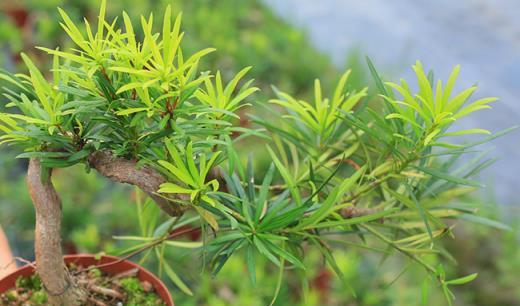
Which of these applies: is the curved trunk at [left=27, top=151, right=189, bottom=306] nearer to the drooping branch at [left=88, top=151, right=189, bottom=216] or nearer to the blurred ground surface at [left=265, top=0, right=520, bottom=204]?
the drooping branch at [left=88, top=151, right=189, bottom=216]

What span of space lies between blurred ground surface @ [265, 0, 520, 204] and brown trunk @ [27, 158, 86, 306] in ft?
7.29

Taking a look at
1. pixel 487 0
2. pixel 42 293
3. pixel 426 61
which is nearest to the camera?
pixel 42 293

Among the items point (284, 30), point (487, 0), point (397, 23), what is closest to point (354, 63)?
point (284, 30)

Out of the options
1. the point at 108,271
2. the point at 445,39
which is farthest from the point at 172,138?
the point at 445,39

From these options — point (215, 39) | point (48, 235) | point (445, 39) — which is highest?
point (445, 39)

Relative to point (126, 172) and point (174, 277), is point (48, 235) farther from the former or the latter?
point (174, 277)

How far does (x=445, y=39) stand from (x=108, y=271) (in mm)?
3004

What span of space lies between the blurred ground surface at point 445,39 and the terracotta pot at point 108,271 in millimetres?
2097

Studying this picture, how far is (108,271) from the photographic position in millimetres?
807

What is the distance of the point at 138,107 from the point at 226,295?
1.21 m

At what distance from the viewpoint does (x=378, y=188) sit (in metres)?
0.78

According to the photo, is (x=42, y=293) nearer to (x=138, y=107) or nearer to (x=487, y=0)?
(x=138, y=107)

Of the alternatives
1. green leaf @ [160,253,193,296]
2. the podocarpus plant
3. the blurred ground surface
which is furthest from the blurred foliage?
the podocarpus plant

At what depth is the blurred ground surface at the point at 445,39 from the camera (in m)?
2.97
